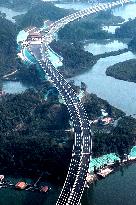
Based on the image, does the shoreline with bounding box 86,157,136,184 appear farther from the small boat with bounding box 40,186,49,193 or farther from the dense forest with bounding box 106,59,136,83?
the dense forest with bounding box 106,59,136,83

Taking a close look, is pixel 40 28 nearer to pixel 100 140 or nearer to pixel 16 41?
pixel 16 41

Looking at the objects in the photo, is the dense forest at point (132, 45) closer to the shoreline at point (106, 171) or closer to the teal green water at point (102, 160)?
the shoreline at point (106, 171)

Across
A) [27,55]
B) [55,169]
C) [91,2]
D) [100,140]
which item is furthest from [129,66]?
[91,2]

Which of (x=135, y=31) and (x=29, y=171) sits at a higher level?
(x=135, y=31)

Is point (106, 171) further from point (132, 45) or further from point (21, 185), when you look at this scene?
point (132, 45)

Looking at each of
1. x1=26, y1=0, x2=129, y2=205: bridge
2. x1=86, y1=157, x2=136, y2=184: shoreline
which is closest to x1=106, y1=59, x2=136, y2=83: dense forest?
x1=26, y1=0, x2=129, y2=205: bridge

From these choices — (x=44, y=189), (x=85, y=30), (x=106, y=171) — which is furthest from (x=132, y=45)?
(x=44, y=189)

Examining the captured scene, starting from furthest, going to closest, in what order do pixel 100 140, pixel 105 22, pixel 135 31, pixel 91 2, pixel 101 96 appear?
pixel 91 2, pixel 105 22, pixel 135 31, pixel 101 96, pixel 100 140
